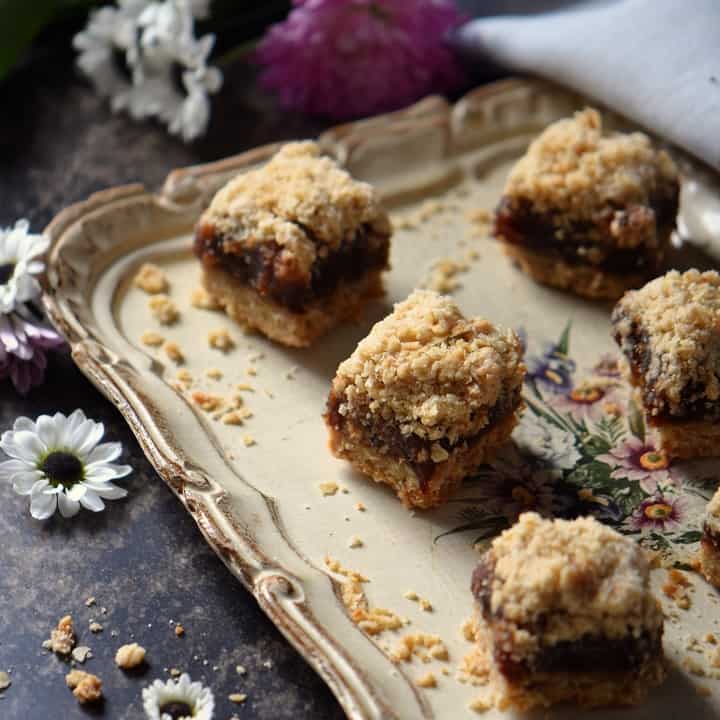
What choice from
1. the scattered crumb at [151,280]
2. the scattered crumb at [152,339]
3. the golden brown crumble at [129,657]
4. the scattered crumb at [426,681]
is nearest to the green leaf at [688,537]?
the scattered crumb at [426,681]

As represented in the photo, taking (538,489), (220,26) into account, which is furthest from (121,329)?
(220,26)

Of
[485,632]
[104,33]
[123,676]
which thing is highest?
[104,33]

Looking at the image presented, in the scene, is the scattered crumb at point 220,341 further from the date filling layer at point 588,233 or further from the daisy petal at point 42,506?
the date filling layer at point 588,233

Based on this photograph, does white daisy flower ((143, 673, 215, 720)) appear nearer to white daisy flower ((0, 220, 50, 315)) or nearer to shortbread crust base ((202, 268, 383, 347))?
shortbread crust base ((202, 268, 383, 347))

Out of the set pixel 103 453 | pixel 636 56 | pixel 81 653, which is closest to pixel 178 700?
pixel 81 653

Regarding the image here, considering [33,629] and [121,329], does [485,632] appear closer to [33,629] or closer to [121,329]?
[33,629]
